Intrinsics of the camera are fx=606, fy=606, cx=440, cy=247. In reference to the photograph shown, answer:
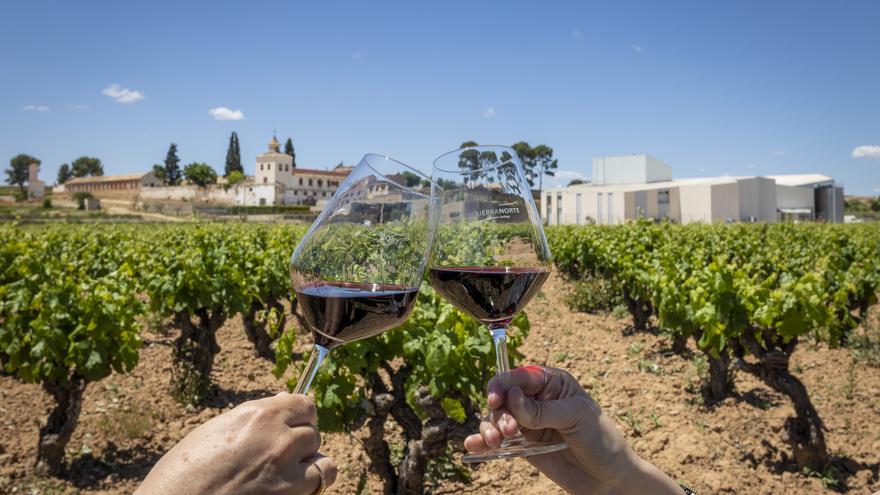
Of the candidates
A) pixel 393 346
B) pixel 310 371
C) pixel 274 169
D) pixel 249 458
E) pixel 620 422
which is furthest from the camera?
pixel 274 169

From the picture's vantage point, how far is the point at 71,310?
15.6 feet

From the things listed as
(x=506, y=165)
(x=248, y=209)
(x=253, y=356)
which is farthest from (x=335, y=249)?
(x=248, y=209)

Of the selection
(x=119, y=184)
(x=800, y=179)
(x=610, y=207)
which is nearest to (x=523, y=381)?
(x=610, y=207)

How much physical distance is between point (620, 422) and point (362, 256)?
14.1 feet

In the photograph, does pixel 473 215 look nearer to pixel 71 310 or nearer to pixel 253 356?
pixel 71 310

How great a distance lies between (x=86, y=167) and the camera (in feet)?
411

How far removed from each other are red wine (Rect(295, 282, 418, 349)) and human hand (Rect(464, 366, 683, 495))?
283 millimetres

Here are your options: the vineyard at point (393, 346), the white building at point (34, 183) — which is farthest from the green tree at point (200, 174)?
the vineyard at point (393, 346)

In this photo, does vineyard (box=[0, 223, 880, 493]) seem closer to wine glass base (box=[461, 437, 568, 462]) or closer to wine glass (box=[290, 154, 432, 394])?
wine glass (box=[290, 154, 432, 394])

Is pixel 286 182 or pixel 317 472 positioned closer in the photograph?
pixel 317 472

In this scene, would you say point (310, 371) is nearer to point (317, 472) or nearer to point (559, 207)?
point (317, 472)

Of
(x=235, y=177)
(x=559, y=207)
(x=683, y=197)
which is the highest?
(x=235, y=177)

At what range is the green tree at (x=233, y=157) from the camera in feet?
363

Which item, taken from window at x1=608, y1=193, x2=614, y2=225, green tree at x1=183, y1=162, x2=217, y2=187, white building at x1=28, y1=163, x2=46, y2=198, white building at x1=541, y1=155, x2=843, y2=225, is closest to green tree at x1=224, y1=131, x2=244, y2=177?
green tree at x1=183, y1=162, x2=217, y2=187
